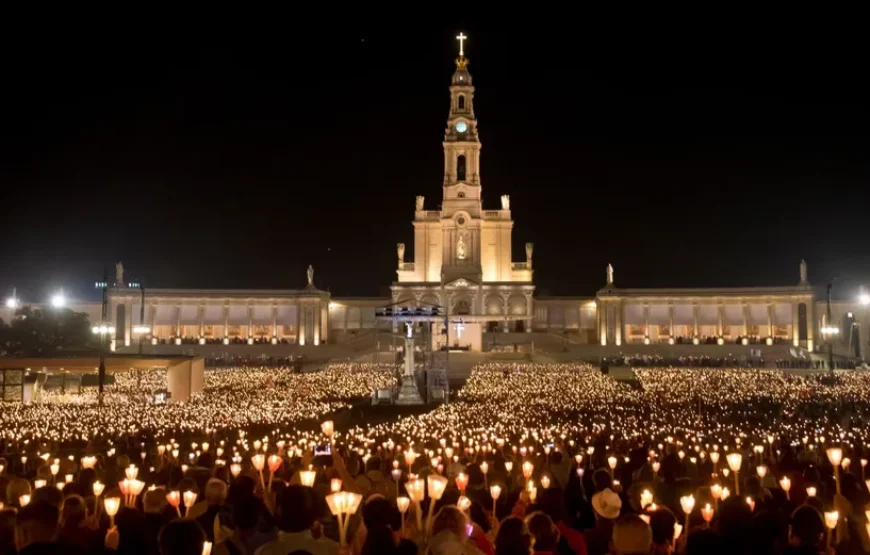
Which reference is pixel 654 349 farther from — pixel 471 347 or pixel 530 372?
pixel 530 372

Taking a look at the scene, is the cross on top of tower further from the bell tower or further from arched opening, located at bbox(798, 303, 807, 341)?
arched opening, located at bbox(798, 303, 807, 341)

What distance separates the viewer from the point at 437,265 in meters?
86.8

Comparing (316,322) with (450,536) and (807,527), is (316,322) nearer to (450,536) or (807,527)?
(807,527)

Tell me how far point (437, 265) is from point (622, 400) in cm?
5447

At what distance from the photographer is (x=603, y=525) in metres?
8.70

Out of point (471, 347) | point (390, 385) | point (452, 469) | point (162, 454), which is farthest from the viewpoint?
point (471, 347)

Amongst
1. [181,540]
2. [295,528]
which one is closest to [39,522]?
[181,540]

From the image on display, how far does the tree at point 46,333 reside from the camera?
59.9m

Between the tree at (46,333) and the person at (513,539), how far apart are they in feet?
188

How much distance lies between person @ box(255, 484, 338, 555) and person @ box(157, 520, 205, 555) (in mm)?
595

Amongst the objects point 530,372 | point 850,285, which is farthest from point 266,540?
point 850,285

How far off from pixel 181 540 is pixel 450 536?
1888mm

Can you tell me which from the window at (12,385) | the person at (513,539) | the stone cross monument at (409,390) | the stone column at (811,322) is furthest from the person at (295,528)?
the stone column at (811,322)

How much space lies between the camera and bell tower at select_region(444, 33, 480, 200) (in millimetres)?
85938
